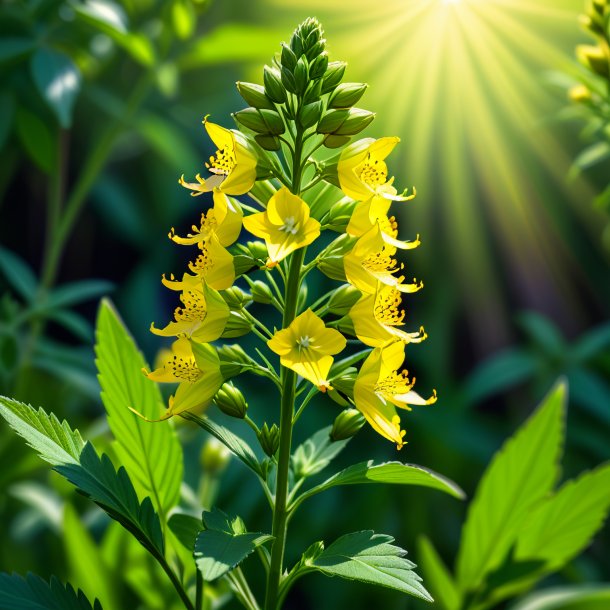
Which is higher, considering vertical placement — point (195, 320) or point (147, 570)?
point (195, 320)

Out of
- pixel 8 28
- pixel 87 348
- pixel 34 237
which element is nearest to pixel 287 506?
pixel 8 28

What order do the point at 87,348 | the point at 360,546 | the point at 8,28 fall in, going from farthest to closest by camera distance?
1. the point at 87,348
2. the point at 8,28
3. the point at 360,546

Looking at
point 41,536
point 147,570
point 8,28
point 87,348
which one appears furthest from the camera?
point 87,348

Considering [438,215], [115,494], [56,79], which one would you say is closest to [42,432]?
[115,494]

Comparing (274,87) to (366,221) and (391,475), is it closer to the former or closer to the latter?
(366,221)

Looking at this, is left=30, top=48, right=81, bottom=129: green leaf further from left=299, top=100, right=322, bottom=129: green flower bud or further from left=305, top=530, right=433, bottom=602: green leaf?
left=305, top=530, right=433, bottom=602: green leaf

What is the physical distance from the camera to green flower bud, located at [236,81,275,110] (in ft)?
2.06

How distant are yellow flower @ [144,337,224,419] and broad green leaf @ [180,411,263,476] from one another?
1cm

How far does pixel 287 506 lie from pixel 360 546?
0.27 feet

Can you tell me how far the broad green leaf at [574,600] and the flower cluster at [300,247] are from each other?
601 mm

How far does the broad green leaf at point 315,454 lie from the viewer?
724 millimetres

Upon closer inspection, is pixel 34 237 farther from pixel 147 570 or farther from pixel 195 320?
pixel 195 320

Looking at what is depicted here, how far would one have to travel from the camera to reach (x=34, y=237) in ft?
6.09

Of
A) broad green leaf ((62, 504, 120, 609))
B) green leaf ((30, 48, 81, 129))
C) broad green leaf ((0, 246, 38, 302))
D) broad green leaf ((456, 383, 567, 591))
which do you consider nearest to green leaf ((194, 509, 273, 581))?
broad green leaf ((456, 383, 567, 591))
